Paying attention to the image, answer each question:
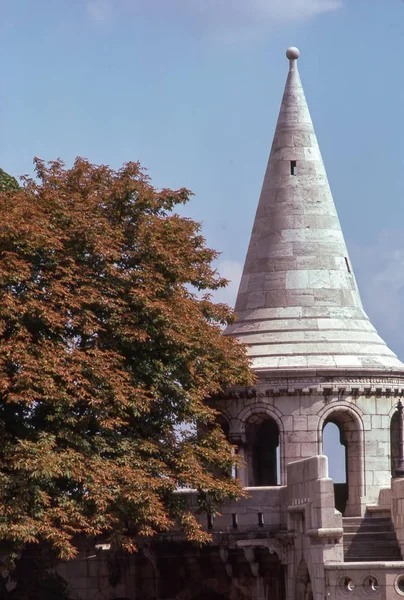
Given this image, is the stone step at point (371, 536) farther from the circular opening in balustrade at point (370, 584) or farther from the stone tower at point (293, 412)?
the circular opening in balustrade at point (370, 584)

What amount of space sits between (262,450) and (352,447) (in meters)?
3.46

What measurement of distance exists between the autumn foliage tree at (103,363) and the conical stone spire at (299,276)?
2464 mm

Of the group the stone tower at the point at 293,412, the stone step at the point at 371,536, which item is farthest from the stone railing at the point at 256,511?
the stone step at the point at 371,536

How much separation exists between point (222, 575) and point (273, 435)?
5085 millimetres

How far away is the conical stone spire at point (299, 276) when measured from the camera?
44812 mm

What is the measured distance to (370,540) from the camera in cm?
4119

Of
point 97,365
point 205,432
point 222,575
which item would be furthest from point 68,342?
point 222,575

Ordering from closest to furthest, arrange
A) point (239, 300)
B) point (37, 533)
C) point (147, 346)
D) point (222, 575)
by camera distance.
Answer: point (37, 533)
point (147, 346)
point (222, 575)
point (239, 300)

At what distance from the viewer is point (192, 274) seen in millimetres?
41781

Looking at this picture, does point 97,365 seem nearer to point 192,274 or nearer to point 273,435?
point 192,274

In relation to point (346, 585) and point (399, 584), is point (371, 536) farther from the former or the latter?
point (399, 584)

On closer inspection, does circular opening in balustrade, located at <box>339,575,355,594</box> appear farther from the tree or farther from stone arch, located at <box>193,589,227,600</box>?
the tree

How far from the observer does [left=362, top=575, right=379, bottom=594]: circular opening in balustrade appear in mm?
37219

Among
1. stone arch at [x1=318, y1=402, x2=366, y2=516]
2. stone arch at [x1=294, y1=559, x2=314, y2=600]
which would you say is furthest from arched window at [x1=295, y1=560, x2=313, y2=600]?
stone arch at [x1=318, y1=402, x2=366, y2=516]
